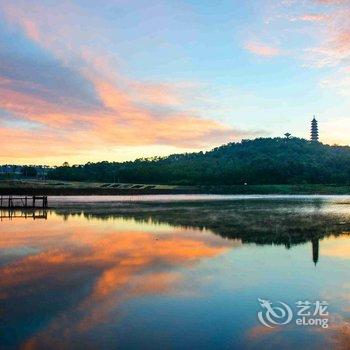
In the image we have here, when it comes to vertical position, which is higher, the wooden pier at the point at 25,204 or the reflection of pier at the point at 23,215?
the wooden pier at the point at 25,204

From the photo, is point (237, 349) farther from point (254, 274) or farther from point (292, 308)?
point (254, 274)

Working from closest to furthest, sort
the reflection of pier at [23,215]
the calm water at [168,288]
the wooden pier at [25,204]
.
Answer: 1. the calm water at [168,288]
2. the reflection of pier at [23,215]
3. the wooden pier at [25,204]

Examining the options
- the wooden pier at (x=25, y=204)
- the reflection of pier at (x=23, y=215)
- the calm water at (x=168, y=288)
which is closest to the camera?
the calm water at (x=168, y=288)

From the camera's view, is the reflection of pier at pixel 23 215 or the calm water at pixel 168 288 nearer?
the calm water at pixel 168 288

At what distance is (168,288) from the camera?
16.5 meters

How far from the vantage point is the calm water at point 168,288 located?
1135 cm

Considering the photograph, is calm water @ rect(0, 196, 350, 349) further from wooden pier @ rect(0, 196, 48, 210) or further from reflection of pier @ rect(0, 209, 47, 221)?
wooden pier @ rect(0, 196, 48, 210)

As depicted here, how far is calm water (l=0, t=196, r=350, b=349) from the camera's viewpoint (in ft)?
37.2

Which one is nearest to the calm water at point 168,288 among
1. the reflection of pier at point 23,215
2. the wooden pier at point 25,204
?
the reflection of pier at point 23,215

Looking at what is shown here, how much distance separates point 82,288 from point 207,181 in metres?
173

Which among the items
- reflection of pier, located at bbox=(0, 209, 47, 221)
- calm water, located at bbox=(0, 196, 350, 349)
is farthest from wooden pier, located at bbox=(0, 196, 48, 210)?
calm water, located at bbox=(0, 196, 350, 349)

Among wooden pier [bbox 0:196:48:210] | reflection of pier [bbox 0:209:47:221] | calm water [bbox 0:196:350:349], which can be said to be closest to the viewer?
calm water [bbox 0:196:350:349]

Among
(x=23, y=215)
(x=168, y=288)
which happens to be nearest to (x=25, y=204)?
(x=23, y=215)

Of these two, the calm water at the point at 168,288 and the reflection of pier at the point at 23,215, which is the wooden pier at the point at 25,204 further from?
the calm water at the point at 168,288
